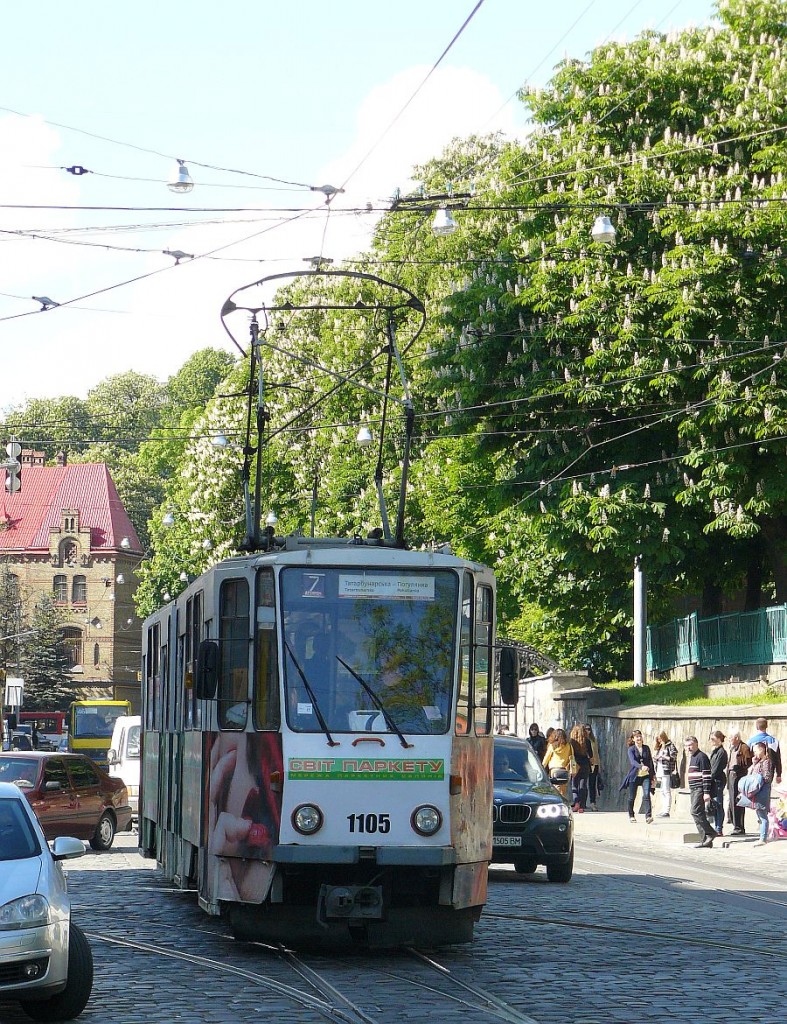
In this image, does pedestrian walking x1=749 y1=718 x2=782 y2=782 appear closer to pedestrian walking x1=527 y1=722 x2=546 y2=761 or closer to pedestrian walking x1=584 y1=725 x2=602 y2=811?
pedestrian walking x1=584 y1=725 x2=602 y2=811

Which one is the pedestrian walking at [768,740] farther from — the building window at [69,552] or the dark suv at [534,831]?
the building window at [69,552]

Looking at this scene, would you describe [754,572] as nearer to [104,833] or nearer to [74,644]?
[104,833]

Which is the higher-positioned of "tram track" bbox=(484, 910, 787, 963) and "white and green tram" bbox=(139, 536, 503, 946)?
"white and green tram" bbox=(139, 536, 503, 946)

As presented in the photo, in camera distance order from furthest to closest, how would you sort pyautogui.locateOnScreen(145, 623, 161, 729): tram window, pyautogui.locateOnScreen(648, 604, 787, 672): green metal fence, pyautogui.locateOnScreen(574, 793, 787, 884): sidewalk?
pyautogui.locateOnScreen(648, 604, 787, 672): green metal fence → pyautogui.locateOnScreen(574, 793, 787, 884): sidewalk → pyautogui.locateOnScreen(145, 623, 161, 729): tram window

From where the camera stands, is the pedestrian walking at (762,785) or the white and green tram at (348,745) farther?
the pedestrian walking at (762,785)

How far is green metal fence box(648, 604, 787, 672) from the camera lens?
35500 mm

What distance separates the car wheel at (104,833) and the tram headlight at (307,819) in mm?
15105

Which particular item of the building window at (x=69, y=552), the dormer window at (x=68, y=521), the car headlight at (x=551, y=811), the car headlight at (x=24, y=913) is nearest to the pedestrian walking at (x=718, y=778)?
the car headlight at (x=551, y=811)

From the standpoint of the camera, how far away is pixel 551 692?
44.4 metres

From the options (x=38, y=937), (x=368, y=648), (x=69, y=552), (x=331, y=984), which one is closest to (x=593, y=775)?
(x=368, y=648)

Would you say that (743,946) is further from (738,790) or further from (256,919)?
(738,790)

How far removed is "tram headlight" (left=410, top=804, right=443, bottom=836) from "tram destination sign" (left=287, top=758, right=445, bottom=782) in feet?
0.69

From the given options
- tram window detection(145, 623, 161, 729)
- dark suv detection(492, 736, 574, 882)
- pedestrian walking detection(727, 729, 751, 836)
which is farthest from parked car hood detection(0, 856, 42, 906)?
pedestrian walking detection(727, 729, 751, 836)

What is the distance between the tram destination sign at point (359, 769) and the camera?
41.3 ft
